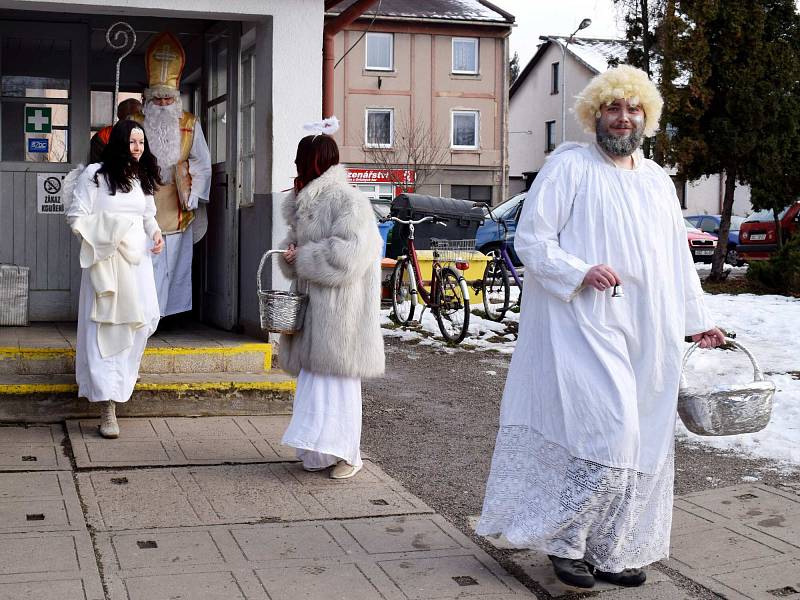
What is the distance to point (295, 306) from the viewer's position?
6.31 metres

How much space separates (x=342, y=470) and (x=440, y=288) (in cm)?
650

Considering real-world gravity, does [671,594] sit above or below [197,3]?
below

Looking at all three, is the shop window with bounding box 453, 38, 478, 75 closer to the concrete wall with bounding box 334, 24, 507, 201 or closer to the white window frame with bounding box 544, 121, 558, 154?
the concrete wall with bounding box 334, 24, 507, 201

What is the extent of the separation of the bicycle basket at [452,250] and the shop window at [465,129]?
31211 mm

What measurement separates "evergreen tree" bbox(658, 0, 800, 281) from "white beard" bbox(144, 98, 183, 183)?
475 inches

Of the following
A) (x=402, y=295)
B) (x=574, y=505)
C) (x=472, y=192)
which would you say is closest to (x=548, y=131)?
(x=472, y=192)

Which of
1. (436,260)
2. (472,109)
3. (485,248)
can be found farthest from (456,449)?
(472,109)

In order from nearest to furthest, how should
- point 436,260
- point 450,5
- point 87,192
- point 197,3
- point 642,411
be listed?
point 642,411, point 87,192, point 197,3, point 436,260, point 450,5

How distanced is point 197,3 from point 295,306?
326 cm

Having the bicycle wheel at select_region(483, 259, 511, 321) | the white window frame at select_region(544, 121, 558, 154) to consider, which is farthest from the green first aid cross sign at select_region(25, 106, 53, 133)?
the white window frame at select_region(544, 121, 558, 154)

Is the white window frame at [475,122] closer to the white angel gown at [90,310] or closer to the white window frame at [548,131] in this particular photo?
the white window frame at [548,131]

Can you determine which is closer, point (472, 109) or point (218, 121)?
point (218, 121)

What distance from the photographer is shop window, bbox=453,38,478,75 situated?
4431cm

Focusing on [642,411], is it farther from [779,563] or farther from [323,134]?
[323,134]
